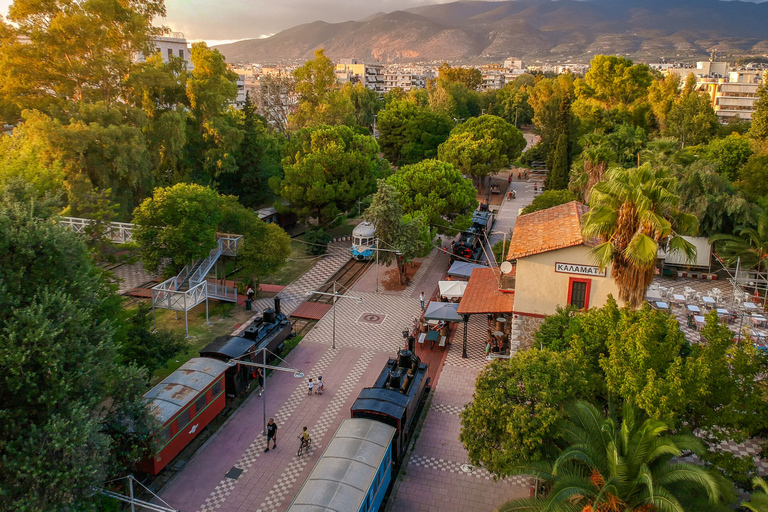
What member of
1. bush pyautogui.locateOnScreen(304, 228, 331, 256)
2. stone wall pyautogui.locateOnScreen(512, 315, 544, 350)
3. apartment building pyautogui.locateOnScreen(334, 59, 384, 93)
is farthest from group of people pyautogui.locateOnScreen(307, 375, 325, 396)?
apartment building pyautogui.locateOnScreen(334, 59, 384, 93)

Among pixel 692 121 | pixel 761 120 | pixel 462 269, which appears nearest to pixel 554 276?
pixel 462 269

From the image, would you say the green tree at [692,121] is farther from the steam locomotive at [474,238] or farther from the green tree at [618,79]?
the steam locomotive at [474,238]

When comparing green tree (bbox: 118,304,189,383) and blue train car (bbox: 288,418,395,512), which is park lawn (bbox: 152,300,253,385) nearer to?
green tree (bbox: 118,304,189,383)

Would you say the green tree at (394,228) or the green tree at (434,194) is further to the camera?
the green tree at (434,194)

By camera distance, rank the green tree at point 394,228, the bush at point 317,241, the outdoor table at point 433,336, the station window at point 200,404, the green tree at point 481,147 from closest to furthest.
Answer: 1. the station window at point 200,404
2. the outdoor table at point 433,336
3. the green tree at point 394,228
4. the bush at point 317,241
5. the green tree at point 481,147

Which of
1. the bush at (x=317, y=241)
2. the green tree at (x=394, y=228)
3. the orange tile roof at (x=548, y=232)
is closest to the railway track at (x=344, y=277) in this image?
the bush at (x=317, y=241)

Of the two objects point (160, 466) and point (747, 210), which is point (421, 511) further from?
point (747, 210)

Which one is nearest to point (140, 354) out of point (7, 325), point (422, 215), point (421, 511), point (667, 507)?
point (7, 325)
